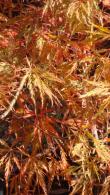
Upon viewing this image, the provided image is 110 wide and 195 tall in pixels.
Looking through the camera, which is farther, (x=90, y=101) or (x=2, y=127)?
(x=2, y=127)

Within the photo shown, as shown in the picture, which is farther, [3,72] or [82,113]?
[82,113]

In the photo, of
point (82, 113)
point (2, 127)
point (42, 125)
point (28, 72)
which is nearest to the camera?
point (28, 72)

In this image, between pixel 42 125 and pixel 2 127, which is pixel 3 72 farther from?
pixel 2 127

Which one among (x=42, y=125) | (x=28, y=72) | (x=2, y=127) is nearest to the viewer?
(x=28, y=72)

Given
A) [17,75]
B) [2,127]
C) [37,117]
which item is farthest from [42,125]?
[2,127]

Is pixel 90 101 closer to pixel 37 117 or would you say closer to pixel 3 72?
Result: pixel 37 117

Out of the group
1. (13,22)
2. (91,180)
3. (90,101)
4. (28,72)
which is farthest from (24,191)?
(13,22)

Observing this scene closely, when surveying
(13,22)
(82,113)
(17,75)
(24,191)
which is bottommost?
(24,191)

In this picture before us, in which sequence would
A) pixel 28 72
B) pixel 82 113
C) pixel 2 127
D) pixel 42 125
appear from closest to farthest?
pixel 28 72
pixel 42 125
pixel 82 113
pixel 2 127

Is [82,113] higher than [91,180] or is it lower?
higher
